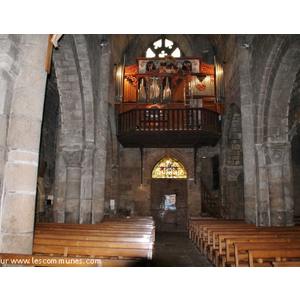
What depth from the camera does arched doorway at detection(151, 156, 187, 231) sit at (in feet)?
49.5

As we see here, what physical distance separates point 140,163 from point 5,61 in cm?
1208

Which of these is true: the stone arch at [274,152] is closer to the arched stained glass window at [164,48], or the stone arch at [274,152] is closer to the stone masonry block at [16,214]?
the stone masonry block at [16,214]

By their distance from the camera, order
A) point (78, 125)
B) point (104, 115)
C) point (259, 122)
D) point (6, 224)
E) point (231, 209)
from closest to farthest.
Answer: point (6, 224)
point (78, 125)
point (259, 122)
point (104, 115)
point (231, 209)

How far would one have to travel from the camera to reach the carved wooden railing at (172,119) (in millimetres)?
12414

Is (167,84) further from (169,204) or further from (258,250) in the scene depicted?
(258,250)

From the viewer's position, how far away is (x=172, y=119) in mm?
12531

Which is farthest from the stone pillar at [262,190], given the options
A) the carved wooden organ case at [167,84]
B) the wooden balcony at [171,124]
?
the carved wooden organ case at [167,84]

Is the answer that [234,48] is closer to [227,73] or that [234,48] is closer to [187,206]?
[227,73]

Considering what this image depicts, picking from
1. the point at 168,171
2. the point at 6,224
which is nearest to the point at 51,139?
the point at 168,171

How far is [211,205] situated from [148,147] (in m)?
4.86

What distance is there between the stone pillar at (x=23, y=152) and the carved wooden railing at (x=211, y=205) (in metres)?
11.7

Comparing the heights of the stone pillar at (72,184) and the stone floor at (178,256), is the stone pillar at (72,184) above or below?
above

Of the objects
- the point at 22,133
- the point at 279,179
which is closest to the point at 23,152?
the point at 22,133

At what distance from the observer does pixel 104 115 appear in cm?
988
